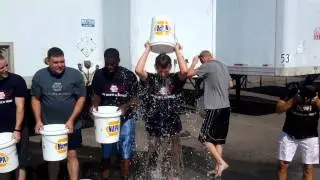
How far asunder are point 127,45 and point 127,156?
213cm

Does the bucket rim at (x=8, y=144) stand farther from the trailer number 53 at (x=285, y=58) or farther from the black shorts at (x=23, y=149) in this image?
the trailer number 53 at (x=285, y=58)

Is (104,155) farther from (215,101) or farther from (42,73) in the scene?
(215,101)

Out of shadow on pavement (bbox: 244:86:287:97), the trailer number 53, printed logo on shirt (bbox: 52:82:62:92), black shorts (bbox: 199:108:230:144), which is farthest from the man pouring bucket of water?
shadow on pavement (bbox: 244:86:287:97)

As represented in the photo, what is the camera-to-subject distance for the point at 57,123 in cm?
540

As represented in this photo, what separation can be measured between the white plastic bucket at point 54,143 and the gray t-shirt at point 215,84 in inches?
90.4

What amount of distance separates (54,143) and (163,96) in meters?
1.44

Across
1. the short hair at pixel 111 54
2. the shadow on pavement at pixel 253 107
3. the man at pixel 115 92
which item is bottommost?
the shadow on pavement at pixel 253 107

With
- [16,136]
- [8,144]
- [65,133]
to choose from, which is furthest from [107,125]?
[8,144]

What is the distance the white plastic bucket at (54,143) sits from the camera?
16.4 ft

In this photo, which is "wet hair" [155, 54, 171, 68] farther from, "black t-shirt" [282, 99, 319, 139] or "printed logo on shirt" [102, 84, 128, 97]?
"black t-shirt" [282, 99, 319, 139]

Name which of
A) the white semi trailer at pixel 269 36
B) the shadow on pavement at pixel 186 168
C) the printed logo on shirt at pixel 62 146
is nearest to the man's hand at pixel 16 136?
the printed logo on shirt at pixel 62 146

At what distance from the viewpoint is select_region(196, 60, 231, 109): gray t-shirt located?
256 inches

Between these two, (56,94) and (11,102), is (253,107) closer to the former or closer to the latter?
(56,94)

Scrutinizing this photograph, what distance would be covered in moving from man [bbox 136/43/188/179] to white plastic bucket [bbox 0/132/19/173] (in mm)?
1689
